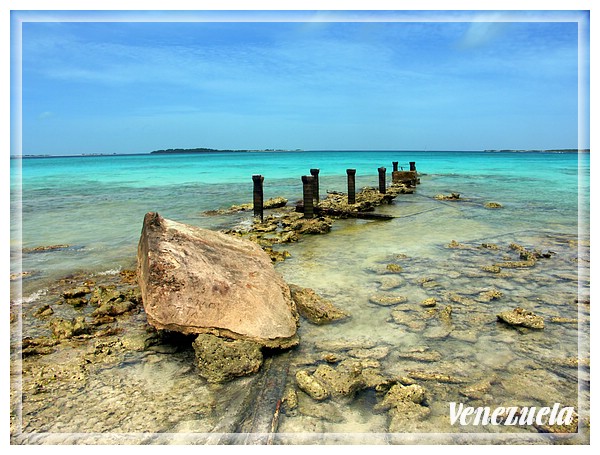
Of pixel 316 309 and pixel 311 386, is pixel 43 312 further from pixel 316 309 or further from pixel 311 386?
pixel 311 386

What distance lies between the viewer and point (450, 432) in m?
3.03

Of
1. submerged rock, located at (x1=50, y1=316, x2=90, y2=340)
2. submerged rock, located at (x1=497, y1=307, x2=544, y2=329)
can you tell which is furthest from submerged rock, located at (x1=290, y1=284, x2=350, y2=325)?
submerged rock, located at (x1=50, y1=316, x2=90, y2=340)

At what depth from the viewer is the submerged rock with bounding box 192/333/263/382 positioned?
3775 millimetres

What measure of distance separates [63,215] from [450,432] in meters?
17.6

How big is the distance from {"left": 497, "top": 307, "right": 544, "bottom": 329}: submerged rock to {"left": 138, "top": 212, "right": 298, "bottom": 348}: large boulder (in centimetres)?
278

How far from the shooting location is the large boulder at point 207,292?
13.6ft

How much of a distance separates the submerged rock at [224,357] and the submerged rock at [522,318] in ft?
10.8

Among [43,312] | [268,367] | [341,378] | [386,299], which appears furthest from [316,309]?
[43,312]

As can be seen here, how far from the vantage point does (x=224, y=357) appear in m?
3.89

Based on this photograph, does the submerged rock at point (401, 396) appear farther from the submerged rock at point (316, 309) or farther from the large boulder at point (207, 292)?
the submerged rock at point (316, 309)

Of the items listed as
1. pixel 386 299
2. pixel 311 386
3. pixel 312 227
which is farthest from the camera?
pixel 312 227

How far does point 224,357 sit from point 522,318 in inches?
152

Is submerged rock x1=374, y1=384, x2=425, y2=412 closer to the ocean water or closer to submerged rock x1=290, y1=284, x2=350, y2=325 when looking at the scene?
the ocean water
